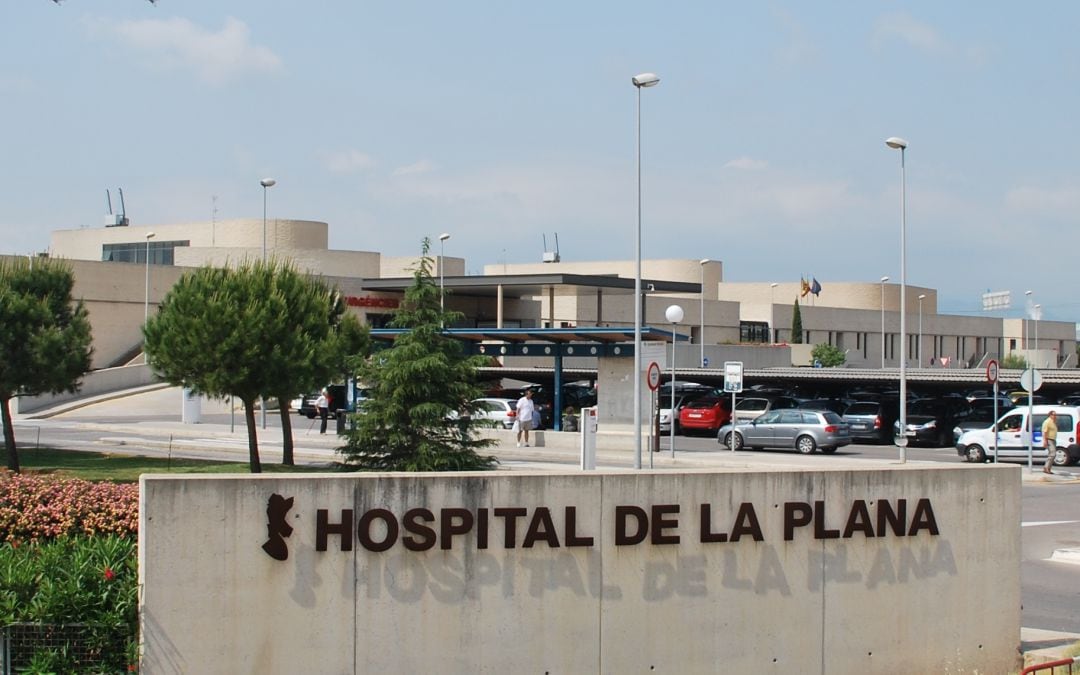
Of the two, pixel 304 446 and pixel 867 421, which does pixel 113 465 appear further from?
pixel 867 421

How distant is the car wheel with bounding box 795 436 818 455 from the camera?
3816 centimetres

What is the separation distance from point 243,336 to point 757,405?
80.0 feet

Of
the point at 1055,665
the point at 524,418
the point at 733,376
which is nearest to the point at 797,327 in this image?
the point at 524,418

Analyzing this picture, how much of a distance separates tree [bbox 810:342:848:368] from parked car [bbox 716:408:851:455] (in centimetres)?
3928

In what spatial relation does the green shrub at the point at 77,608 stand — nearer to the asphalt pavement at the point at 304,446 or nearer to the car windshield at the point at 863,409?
the asphalt pavement at the point at 304,446

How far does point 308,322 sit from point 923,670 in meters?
21.5

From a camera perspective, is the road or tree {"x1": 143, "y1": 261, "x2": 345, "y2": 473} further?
tree {"x1": 143, "y1": 261, "x2": 345, "y2": 473}

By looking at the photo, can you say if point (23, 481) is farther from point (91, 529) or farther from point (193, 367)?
point (193, 367)

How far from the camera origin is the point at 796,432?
3844cm

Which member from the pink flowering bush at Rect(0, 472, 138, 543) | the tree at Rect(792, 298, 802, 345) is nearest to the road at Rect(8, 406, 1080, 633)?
the pink flowering bush at Rect(0, 472, 138, 543)

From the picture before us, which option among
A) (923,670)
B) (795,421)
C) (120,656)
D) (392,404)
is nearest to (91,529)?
(120,656)

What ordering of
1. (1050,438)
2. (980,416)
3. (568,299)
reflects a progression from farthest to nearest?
(568,299)
(980,416)
(1050,438)

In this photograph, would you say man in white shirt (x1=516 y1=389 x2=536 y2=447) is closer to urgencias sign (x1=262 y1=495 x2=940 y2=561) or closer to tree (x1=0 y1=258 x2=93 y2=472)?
tree (x1=0 y1=258 x2=93 y2=472)

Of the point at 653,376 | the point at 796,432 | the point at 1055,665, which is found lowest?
the point at 1055,665
